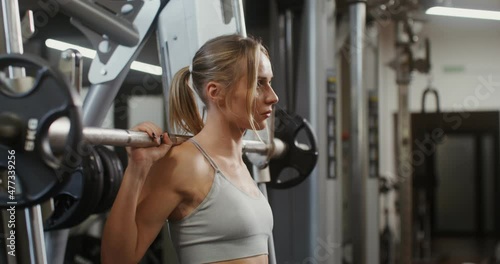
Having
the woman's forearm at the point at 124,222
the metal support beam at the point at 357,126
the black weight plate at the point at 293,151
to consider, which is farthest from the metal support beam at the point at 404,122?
the woman's forearm at the point at 124,222

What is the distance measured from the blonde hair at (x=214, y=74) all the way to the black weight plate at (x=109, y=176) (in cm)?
20

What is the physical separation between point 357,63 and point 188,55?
164 cm

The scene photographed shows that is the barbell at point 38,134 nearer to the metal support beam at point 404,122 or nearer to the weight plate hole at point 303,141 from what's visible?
the weight plate hole at point 303,141

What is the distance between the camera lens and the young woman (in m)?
1.02

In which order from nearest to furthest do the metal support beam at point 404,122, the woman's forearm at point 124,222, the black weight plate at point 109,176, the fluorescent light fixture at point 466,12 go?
the woman's forearm at point 124,222 → the black weight plate at point 109,176 → the fluorescent light fixture at point 466,12 → the metal support beam at point 404,122

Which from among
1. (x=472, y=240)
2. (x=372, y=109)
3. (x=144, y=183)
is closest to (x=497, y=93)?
(x=472, y=240)

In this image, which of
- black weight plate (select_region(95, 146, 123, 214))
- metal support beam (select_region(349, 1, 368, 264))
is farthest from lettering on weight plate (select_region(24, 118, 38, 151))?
metal support beam (select_region(349, 1, 368, 264))

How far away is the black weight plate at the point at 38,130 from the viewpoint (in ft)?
2.56

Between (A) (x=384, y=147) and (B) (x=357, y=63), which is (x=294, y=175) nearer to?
(B) (x=357, y=63)

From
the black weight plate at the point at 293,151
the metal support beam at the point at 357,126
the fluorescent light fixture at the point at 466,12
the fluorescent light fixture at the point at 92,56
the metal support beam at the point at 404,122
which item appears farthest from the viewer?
the metal support beam at the point at 404,122

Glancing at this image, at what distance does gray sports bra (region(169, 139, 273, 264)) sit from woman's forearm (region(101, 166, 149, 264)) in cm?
11

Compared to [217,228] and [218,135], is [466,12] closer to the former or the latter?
[218,135]

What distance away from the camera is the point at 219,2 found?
1.48m

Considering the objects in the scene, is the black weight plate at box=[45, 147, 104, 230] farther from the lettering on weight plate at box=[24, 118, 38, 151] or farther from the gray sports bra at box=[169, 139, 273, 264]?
the lettering on weight plate at box=[24, 118, 38, 151]
